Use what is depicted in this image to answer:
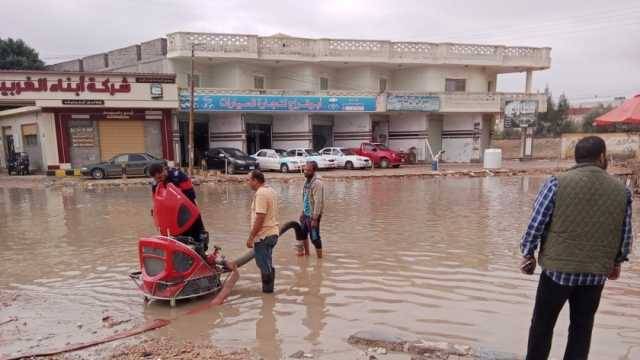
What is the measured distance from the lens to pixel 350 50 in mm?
29656

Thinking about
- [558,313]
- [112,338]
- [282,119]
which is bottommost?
[112,338]

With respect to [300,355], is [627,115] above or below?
above

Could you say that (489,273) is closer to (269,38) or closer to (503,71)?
(269,38)

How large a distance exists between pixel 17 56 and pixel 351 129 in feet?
91.3

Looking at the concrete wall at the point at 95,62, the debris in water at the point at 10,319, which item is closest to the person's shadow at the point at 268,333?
the debris in water at the point at 10,319

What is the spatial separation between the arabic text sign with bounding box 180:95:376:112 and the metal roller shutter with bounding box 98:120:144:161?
8.82 ft

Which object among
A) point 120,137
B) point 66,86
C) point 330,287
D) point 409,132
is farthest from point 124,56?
point 330,287

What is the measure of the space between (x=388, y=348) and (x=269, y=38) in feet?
85.1

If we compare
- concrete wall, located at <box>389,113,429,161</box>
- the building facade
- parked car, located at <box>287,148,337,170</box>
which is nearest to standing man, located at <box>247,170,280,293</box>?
parked car, located at <box>287,148,337,170</box>

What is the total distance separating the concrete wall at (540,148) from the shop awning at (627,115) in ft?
74.9

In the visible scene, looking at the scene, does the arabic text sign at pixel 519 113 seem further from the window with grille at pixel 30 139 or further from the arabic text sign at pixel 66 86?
the window with grille at pixel 30 139

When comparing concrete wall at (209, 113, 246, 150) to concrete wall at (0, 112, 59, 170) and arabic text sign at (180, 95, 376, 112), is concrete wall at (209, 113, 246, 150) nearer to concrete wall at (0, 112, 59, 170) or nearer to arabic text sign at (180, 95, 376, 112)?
arabic text sign at (180, 95, 376, 112)

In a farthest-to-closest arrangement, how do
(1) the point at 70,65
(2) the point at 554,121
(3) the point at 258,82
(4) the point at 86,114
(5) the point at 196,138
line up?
(2) the point at 554,121 < (1) the point at 70,65 < (3) the point at 258,82 < (5) the point at 196,138 < (4) the point at 86,114

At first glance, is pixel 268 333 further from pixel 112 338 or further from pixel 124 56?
Answer: pixel 124 56
